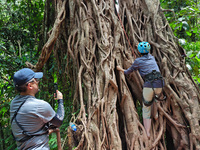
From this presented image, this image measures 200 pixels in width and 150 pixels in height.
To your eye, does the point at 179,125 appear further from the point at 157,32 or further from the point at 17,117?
the point at 17,117

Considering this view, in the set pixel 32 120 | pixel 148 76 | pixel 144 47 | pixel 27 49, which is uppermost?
pixel 27 49

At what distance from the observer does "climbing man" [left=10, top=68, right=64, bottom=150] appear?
6.10ft

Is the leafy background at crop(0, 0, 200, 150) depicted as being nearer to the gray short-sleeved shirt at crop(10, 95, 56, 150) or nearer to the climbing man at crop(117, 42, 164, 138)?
the climbing man at crop(117, 42, 164, 138)

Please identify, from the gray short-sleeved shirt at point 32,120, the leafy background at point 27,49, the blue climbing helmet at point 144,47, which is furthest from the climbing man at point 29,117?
the leafy background at point 27,49

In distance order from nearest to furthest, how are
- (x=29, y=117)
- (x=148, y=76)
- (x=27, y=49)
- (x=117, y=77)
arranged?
(x=29, y=117), (x=148, y=76), (x=117, y=77), (x=27, y=49)

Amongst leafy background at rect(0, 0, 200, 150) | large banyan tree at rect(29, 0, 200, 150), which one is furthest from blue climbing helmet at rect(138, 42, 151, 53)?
leafy background at rect(0, 0, 200, 150)

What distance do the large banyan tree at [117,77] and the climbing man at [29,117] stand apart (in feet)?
5.20

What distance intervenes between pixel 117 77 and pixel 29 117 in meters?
2.53

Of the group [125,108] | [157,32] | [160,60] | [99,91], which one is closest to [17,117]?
[99,91]

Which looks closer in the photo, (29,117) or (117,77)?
(29,117)

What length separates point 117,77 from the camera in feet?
13.7

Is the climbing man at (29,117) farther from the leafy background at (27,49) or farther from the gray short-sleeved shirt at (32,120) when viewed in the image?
the leafy background at (27,49)

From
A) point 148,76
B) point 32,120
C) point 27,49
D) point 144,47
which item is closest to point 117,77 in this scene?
point 148,76

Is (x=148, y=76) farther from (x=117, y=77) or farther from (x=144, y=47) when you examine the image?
(x=117, y=77)
